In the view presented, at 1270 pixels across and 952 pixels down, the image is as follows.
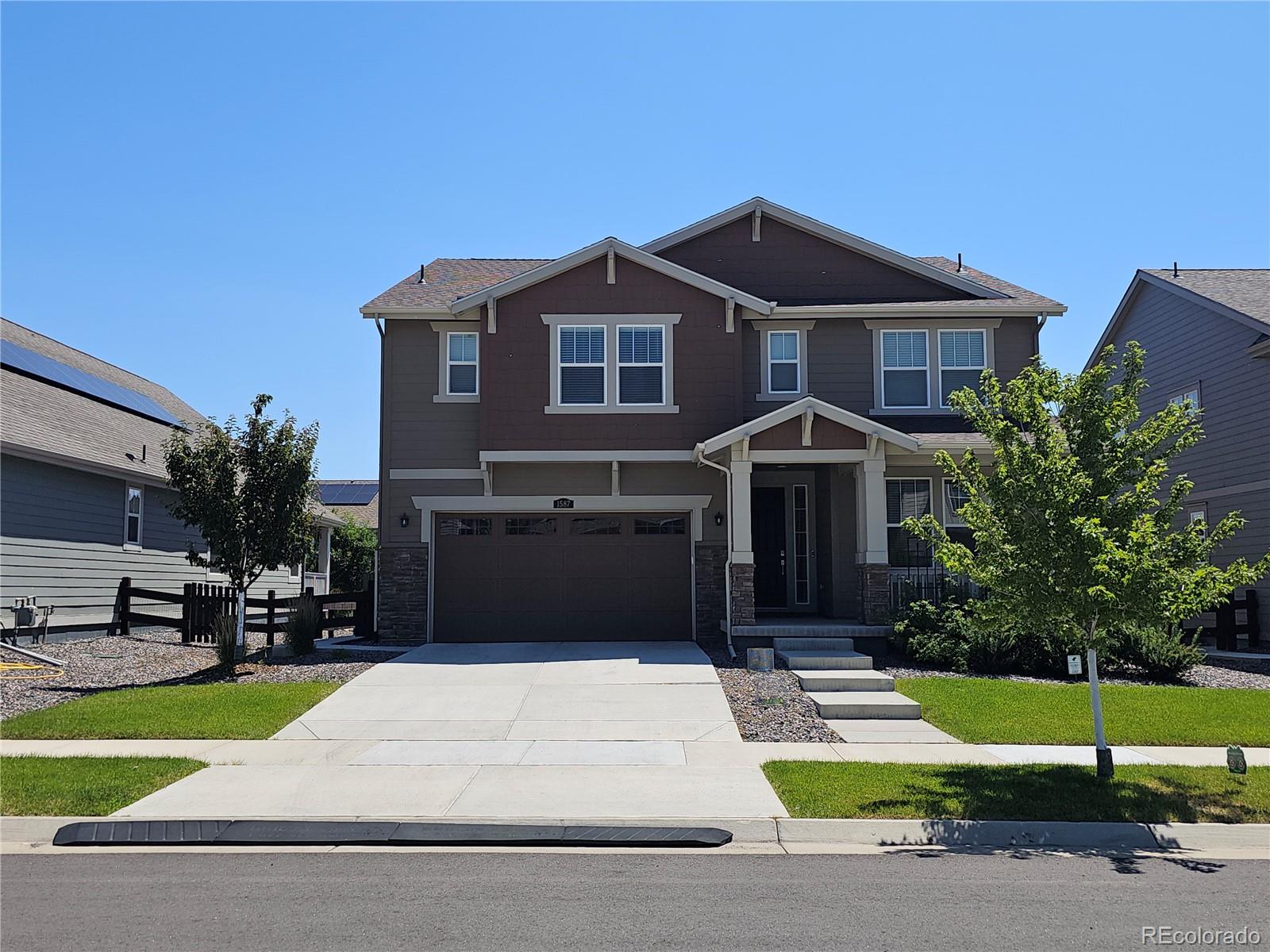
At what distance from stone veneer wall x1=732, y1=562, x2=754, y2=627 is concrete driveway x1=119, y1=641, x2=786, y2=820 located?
931 millimetres

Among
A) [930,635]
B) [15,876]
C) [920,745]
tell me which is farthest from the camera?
[930,635]

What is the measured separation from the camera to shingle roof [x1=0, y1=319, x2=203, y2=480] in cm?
1925

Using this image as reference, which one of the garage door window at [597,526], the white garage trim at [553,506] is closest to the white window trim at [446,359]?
the white garage trim at [553,506]

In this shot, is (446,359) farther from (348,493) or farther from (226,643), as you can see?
(348,493)

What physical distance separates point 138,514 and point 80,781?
49.0 ft

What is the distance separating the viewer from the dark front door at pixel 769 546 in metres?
19.9

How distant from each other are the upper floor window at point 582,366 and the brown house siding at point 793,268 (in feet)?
10.5

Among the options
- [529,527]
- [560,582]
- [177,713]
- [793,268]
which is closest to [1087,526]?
[177,713]

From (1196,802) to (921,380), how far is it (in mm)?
11917

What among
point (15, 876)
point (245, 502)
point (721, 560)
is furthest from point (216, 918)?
point (721, 560)

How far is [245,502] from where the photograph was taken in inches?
626

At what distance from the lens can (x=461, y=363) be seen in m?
19.1

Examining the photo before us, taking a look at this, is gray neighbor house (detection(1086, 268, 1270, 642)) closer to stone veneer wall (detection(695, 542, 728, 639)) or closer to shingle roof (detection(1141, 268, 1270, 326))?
shingle roof (detection(1141, 268, 1270, 326))

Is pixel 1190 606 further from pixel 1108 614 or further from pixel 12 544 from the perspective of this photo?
pixel 12 544
